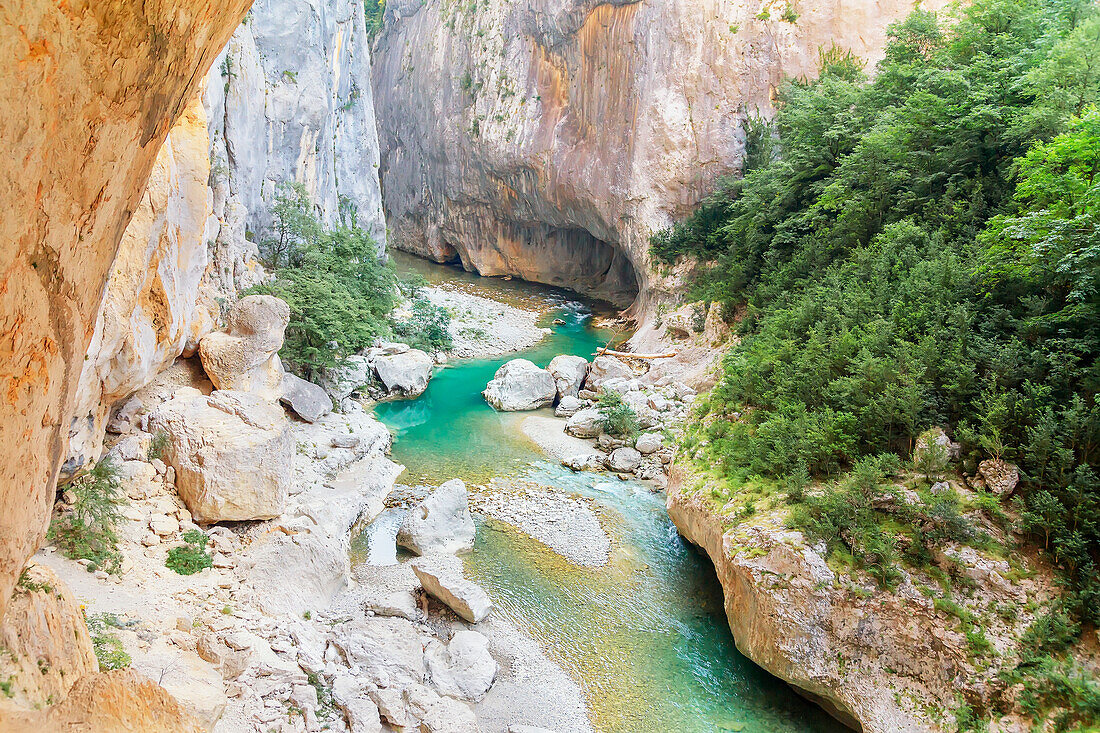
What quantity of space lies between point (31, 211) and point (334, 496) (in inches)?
373

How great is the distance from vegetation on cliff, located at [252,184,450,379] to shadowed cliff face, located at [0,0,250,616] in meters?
12.2

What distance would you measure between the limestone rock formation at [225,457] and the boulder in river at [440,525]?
2145mm

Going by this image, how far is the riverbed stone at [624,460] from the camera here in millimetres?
14516

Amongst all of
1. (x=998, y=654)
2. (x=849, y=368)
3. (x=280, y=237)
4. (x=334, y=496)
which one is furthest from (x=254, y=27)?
(x=998, y=654)

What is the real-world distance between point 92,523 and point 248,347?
494 centimetres

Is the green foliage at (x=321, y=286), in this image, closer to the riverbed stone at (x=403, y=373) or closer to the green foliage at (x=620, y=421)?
the riverbed stone at (x=403, y=373)

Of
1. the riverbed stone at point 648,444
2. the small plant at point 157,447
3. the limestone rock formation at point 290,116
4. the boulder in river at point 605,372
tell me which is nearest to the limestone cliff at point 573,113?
the boulder in river at point 605,372

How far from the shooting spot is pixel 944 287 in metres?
9.55

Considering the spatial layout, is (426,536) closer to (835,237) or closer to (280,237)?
(835,237)

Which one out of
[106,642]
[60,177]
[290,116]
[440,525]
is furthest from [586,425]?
[60,177]

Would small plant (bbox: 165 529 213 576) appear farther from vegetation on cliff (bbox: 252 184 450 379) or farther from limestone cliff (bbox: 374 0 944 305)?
limestone cliff (bbox: 374 0 944 305)

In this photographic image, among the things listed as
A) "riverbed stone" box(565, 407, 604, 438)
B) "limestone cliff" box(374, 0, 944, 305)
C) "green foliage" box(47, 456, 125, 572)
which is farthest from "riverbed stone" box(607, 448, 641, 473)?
"limestone cliff" box(374, 0, 944, 305)

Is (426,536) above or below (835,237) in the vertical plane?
below

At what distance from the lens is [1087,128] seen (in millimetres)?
8000
